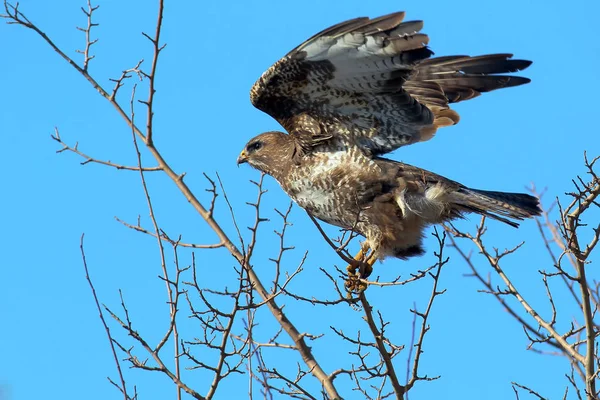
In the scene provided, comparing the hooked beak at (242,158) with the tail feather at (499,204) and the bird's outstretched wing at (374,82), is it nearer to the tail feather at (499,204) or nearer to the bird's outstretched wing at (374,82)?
the bird's outstretched wing at (374,82)

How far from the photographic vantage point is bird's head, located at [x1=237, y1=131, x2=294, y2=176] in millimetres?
6445

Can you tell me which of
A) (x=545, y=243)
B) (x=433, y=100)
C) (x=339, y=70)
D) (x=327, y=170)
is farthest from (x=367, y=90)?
(x=545, y=243)

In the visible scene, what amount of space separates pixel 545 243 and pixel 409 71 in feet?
5.01

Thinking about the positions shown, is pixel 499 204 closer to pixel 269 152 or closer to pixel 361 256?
pixel 361 256

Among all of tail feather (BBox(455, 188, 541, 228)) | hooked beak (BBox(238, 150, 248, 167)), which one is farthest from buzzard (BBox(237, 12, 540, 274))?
hooked beak (BBox(238, 150, 248, 167))

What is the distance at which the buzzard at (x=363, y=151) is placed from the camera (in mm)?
5699

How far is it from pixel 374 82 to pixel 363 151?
68cm

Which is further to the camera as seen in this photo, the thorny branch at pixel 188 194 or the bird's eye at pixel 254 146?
the bird's eye at pixel 254 146

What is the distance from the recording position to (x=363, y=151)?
20.4 feet

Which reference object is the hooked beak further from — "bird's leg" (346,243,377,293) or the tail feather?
the tail feather

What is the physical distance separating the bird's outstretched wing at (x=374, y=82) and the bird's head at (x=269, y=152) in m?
0.26

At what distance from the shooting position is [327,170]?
20.0 feet

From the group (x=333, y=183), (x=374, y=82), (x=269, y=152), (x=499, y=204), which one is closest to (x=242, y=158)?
(x=269, y=152)

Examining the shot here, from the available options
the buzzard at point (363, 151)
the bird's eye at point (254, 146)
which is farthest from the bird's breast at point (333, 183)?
the bird's eye at point (254, 146)
